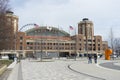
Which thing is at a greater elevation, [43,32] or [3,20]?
[43,32]

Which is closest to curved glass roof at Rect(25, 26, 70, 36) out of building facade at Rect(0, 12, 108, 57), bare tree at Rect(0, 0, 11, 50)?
building facade at Rect(0, 12, 108, 57)

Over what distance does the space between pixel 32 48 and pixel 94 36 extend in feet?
135

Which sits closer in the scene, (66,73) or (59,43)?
(66,73)

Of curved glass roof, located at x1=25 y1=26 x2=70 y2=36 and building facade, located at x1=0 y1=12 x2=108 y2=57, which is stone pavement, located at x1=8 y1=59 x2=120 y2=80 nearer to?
building facade, located at x1=0 y1=12 x2=108 y2=57

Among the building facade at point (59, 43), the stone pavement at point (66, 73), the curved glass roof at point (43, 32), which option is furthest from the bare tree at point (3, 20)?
the curved glass roof at point (43, 32)

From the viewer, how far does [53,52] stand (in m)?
149

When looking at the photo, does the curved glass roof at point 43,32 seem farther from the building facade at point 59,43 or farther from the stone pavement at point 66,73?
the stone pavement at point 66,73

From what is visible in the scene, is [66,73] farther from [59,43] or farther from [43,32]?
[43,32]

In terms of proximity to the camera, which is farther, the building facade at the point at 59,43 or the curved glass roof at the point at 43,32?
the curved glass roof at the point at 43,32

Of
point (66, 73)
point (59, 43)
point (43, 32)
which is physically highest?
point (43, 32)

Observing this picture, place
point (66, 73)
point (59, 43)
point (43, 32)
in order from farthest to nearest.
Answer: point (43, 32) < point (59, 43) < point (66, 73)

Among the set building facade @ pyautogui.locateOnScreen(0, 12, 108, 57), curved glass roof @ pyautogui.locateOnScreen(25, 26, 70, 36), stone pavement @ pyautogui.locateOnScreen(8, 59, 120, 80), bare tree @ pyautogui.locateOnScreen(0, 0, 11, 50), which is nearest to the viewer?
stone pavement @ pyautogui.locateOnScreen(8, 59, 120, 80)

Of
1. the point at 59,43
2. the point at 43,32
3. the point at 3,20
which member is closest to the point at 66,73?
the point at 3,20

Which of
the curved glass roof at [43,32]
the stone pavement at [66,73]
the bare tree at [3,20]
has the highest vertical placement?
the curved glass roof at [43,32]
